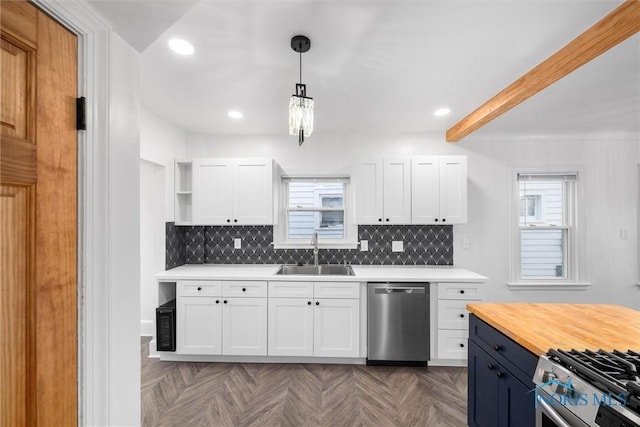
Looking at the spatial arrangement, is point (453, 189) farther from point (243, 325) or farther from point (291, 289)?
point (243, 325)

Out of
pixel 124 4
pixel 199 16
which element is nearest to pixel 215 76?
pixel 199 16

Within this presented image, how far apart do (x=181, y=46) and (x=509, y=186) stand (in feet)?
12.6

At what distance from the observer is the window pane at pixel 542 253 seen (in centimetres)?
365

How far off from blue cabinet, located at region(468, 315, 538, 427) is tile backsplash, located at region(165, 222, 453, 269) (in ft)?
5.50

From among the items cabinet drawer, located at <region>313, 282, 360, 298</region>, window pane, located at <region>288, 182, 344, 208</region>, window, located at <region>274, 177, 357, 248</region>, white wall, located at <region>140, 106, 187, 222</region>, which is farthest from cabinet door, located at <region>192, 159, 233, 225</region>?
cabinet drawer, located at <region>313, 282, 360, 298</region>

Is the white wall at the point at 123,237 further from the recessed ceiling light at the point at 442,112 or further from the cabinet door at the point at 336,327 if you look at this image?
the recessed ceiling light at the point at 442,112

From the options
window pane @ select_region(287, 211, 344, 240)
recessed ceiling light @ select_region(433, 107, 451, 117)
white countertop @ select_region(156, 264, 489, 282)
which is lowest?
white countertop @ select_region(156, 264, 489, 282)

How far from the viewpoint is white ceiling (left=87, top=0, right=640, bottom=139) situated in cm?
146

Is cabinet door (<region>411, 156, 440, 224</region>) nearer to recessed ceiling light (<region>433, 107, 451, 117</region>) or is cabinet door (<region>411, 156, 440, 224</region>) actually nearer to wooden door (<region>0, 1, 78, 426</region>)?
recessed ceiling light (<region>433, 107, 451, 117</region>)

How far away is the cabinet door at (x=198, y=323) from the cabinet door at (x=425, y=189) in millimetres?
2395

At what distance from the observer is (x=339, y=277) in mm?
2887

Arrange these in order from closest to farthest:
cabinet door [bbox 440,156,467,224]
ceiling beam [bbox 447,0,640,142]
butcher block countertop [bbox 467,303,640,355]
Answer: butcher block countertop [bbox 467,303,640,355], ceiling beam [bbox 447,0,640,142], cabinet door [bbox 440,156,467,224]

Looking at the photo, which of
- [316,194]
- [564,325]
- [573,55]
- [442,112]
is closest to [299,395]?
[564,325]

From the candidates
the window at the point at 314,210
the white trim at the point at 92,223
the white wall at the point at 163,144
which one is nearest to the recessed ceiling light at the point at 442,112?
the window at the point at 314,210
